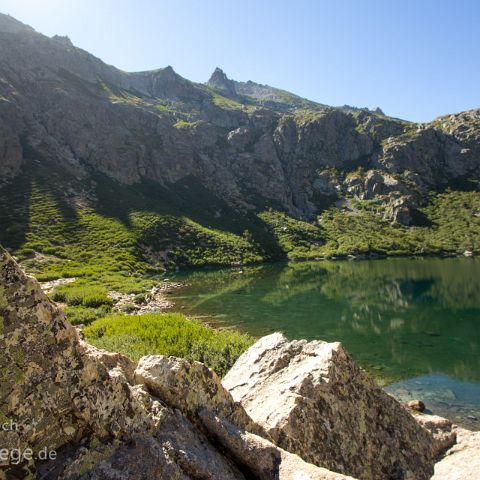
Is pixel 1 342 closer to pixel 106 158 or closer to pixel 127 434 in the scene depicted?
pixel 127 434

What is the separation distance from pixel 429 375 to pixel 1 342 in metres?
35.5

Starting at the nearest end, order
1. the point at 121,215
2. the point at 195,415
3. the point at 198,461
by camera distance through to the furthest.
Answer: the point at 198,461
the point at 195,415
the point at 121,215

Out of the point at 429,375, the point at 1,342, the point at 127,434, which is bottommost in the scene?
the point at 429,375

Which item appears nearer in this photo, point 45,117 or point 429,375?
point 429,375

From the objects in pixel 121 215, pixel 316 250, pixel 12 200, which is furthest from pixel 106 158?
pixel 316 250

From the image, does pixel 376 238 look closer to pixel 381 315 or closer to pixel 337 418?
pixel 381 315

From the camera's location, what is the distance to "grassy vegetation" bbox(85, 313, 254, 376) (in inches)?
1100

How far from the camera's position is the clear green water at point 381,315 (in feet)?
109

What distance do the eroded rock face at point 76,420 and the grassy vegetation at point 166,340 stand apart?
65.2 ft

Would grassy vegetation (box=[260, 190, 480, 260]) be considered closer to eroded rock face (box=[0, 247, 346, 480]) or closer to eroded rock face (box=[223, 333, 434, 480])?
eroded rock face (box=[223, 333, 434, 480])

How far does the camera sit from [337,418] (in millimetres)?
10242

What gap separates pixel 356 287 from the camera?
79812mm

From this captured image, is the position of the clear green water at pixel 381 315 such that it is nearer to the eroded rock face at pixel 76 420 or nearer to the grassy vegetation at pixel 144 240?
the grassy vegetation at pixel 144 240

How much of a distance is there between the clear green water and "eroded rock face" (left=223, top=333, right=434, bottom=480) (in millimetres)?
18262
